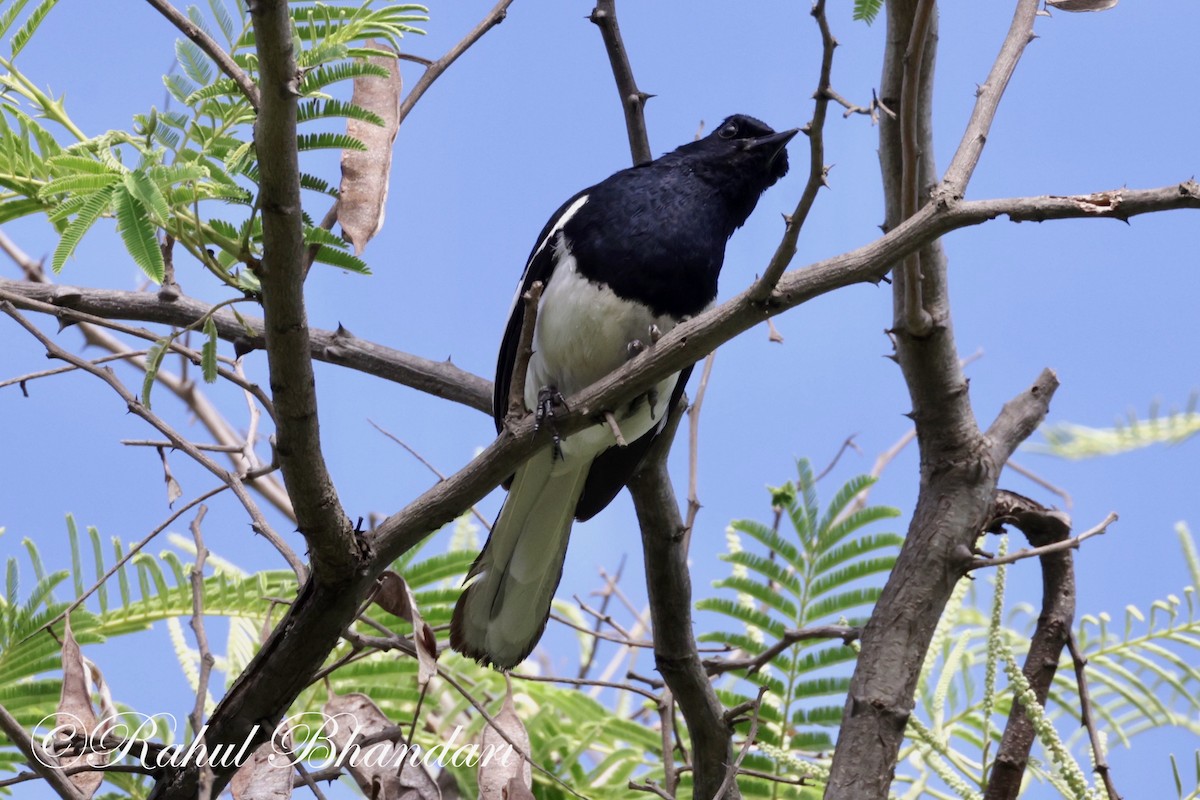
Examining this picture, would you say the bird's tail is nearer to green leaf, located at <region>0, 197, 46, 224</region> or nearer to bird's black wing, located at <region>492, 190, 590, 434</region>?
bird's black wing, located at <region>492, 190, 590, 434</region>

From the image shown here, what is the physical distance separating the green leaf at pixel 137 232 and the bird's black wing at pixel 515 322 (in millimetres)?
1192

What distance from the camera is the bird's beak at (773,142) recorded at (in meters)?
3.72

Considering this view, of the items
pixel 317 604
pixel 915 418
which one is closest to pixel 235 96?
pixel 317 604

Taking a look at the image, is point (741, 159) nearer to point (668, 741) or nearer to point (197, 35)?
point (668, 741)

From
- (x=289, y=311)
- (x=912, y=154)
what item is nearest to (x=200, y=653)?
(x=289, y=311)

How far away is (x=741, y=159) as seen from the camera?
3775 mm

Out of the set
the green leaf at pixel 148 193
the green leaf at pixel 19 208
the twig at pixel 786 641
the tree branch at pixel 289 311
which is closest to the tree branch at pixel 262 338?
the green leaf at pixel 19 208

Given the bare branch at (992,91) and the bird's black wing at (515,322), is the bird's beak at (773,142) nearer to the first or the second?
the bird's black wing at (515,322)

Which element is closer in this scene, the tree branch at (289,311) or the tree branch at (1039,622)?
the tree branch at (289,311)

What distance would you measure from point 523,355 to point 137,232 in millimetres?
787

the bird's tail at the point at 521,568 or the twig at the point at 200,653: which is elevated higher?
the bird's tail at the point at 521,568

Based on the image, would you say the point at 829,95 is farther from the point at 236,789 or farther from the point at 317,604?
the point at 236,789

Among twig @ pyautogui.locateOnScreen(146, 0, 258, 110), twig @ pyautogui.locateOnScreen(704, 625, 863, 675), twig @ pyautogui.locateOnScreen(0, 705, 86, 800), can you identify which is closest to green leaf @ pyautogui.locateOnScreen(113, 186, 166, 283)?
twig @ pyautogui.locateOnScreen(146, 0, 258, 110)

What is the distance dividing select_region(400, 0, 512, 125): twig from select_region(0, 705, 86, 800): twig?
1.59 metres
